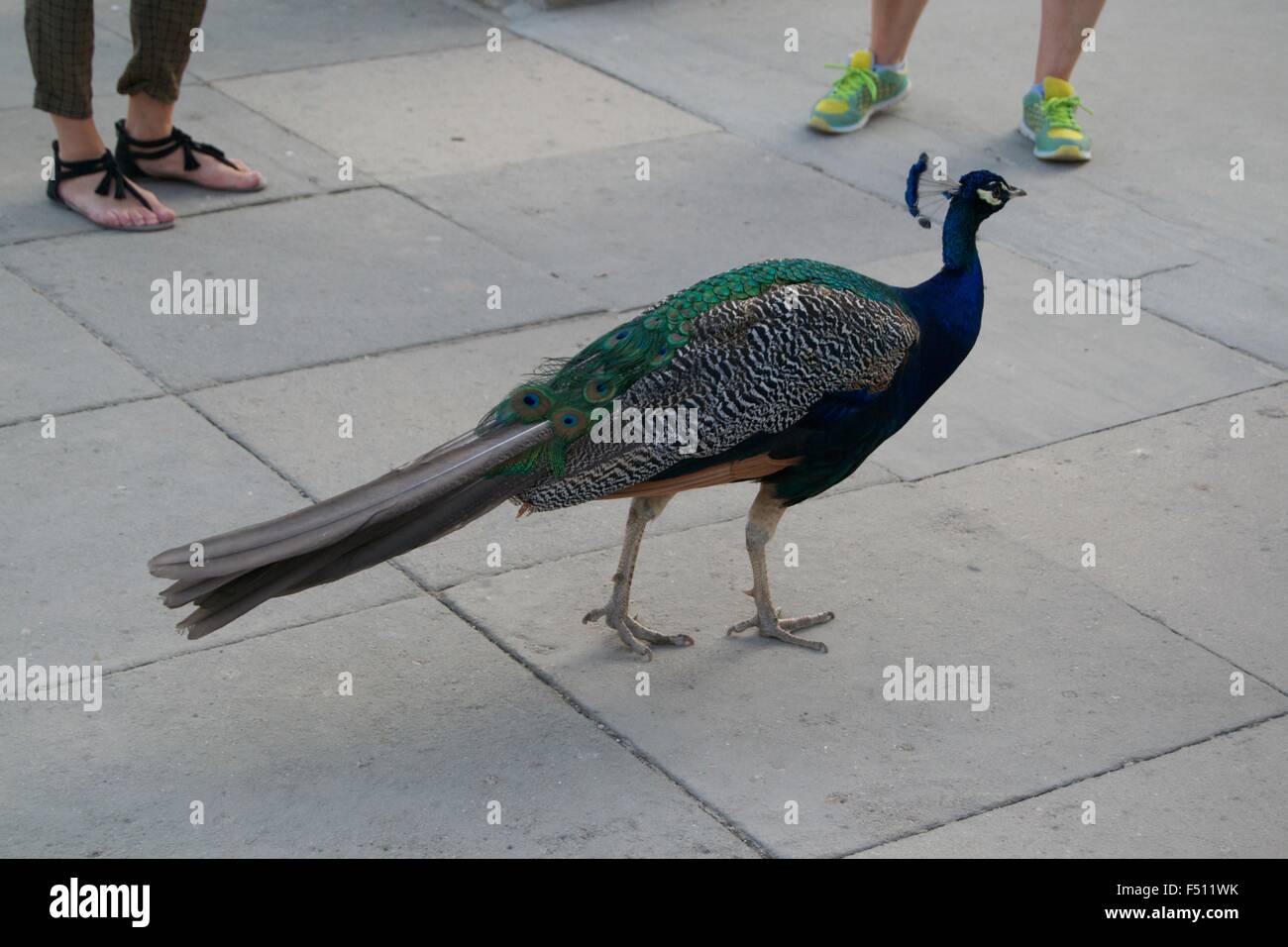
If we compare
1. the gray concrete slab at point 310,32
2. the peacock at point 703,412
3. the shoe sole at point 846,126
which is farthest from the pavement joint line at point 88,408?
the shoe sole at point 846,126

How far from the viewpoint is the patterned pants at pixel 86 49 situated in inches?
265

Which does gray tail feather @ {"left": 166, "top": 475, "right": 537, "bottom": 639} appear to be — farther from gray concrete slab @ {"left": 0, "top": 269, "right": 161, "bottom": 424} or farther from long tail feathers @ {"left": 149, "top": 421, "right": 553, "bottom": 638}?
gray concrete slab @ {"left": 0, "top": 269, "right": 161, "bottom": 424}

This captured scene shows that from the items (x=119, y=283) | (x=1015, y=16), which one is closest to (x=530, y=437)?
(x=119, y=283)

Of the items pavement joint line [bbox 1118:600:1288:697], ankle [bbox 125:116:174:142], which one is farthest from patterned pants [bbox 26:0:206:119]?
pavement joint line [bbox 1118:600:1288:697]

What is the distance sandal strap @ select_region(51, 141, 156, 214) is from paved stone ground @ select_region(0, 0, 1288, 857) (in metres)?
0.20

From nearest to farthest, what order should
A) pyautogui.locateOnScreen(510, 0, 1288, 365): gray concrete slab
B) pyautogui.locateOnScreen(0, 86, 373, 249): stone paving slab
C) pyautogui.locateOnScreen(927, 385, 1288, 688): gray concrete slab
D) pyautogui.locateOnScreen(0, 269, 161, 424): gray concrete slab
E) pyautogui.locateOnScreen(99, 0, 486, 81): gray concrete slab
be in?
pyautogui.locateOnScreen(927, 385, 1288, 688): gray concrete slab → pyautogui.locateOnScreen(0, 269, 161, 424): gray concrete slab → pyautogui.locateOnScreen(0, 86, 373, 249): stone paving slab → pyautogui.locateOnScreen(510, 0, 1288, 365): gray concrete slab → pyautogui.locateOnScreen(99, 0, 486, 81): gray concrete slab

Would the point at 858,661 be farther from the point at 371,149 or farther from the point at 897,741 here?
the point at 371,149

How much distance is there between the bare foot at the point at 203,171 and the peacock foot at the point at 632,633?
3480 millimetres

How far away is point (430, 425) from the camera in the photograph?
225 inches

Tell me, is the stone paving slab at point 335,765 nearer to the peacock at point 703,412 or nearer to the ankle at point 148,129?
the peacock at point 703,412

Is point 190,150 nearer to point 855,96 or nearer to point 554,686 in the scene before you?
point 855,96

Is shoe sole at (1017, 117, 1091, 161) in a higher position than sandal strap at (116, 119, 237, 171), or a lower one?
higher

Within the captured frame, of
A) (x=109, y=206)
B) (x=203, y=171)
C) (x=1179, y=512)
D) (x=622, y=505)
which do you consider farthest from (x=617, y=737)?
(x=203, y=171)

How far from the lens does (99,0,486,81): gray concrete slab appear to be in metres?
9.12
